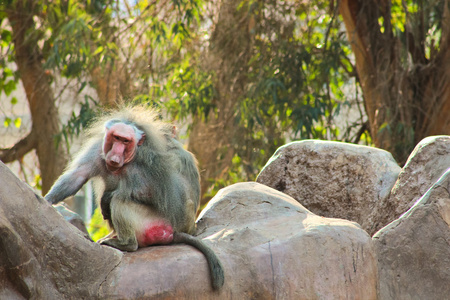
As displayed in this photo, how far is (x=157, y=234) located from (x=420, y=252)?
5.23 ft

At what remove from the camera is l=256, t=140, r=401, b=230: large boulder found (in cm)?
486

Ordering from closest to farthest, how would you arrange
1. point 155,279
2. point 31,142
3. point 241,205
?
1. point 155,279
2. point 241,205
3. point 31,142

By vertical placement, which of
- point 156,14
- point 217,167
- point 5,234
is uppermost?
point 156,14

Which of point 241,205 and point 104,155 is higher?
point 104,155

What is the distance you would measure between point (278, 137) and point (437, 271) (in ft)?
13.4

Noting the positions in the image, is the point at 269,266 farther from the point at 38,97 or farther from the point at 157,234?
the point at 38,97

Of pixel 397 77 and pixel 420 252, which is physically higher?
pixel 397 77

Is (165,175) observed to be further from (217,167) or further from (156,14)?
(217,167)

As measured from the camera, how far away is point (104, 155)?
3859mm

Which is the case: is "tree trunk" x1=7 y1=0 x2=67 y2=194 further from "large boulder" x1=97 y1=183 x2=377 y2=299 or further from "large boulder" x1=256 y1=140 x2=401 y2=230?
"large boulder" x1=97 y1=183 x2=377 y2=299

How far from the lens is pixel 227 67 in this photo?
7.89 meters

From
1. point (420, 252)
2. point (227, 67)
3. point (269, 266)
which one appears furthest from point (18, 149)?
point (420, 252)

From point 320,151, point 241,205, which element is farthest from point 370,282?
point 320,151

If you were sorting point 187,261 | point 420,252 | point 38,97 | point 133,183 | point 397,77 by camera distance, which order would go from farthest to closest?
point 38,97, point 397,77, point 133,183, point 420,252, point 187,261
